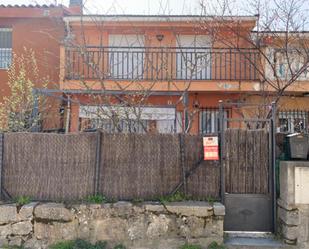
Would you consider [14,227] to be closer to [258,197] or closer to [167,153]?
[167,153]

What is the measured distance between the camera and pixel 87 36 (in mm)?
13984

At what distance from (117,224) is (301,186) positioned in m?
3.21

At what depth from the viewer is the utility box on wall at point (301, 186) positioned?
20.3 ft

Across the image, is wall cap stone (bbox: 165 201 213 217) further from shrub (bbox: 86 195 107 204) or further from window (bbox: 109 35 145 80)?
window (bbox: 109 35 145 80)

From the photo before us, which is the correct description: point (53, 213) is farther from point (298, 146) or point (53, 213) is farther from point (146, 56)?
point (146, 56)

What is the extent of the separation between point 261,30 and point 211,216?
22.2ft

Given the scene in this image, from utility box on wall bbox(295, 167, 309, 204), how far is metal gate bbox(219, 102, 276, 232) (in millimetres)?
513

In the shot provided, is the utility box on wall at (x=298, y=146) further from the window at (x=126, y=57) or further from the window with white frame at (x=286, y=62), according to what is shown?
the window at (x=126, y=57)

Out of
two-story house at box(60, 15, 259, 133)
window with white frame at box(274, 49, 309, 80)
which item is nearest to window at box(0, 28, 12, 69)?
two-story house at box(60, 15, 259, 133)

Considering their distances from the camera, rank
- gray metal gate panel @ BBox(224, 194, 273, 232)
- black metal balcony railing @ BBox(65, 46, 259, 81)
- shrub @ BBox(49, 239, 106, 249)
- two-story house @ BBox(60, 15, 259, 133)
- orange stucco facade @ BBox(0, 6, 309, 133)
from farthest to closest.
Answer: black metal balcony railing @ BBox(65, 46, 259, 81) → orange stucco facade @ BBox(0, 6, 309, 133) → two-story house @ BBox(60, 15, 259, 133) → gray metal gate panel @ BBox(224, 194, 273, 232) → shrub @ BBox(49, 239, 106, 249)

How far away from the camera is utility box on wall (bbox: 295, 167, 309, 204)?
244 inches

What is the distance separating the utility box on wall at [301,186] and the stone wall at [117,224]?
129 centimetres

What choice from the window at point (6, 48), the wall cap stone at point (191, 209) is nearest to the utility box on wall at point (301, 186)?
the wall cap stone at point (191, 209)

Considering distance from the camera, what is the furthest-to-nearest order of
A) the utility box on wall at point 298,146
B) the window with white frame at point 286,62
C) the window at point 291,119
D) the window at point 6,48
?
1. the window at point 6,48
2. the window at point 291,119
3. the window with white frame at point 286,62
4. the utility box on wall at point 298,146
